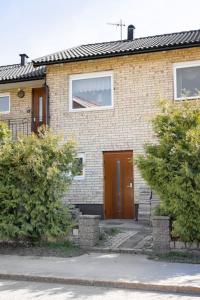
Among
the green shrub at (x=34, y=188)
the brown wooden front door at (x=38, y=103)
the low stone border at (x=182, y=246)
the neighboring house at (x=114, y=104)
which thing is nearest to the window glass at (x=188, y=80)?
the neighboring house at (x=114, y=104)

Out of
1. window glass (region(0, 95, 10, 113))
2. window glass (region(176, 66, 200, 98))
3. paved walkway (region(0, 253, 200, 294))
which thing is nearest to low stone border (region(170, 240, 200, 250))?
paved walkway (region(0, 253, 200, 294))

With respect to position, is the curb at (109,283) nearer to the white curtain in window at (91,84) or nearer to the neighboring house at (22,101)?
the white curtain in window at (91,84)

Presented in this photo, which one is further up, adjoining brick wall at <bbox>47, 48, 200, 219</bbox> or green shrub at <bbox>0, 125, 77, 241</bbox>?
adjoining brick wall at <bbox>47, 48, 200, 219</bbox>

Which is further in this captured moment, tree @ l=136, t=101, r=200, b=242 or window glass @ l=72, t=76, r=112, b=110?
window glass @ l=72, t=76, r=112, b=110

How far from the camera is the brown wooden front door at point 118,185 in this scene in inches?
535

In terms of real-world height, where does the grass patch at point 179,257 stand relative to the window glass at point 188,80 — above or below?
below

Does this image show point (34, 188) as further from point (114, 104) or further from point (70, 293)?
point (114, 104)

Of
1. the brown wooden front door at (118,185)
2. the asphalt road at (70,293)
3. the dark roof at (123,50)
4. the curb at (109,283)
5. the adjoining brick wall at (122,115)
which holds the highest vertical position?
the dark roof at (123,50)

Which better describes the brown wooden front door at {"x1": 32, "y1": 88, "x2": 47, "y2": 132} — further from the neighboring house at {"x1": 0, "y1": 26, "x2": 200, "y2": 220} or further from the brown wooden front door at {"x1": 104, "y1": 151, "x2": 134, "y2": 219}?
the brown wooden front door at {"x1": 104, "y1": 151, "x2": 134, "y2": 219}

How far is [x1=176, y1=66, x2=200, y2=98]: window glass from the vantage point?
42.6ft

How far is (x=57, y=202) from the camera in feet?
31.2

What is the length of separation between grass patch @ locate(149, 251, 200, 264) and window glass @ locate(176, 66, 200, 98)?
620 centimetres

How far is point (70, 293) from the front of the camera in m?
6.19

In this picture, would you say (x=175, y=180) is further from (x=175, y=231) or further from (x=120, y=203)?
(x=120, y=203)
